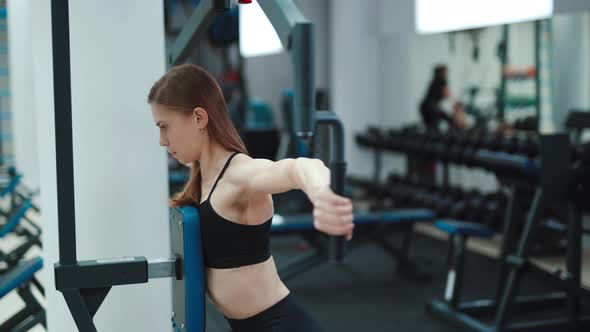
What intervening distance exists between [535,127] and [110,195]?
4.25 metres

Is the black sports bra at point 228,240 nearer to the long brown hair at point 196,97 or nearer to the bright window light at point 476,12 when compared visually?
the long brown hair at point 196,97

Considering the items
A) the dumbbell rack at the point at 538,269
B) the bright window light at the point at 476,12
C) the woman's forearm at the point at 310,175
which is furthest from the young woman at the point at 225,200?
the bright window light at the point at 476,12

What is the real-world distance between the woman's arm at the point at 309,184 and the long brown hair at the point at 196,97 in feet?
0.28

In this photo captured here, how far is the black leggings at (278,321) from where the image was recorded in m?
1.47

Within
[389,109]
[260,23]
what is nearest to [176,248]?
[260,23]

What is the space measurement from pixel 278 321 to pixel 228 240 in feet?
0.67

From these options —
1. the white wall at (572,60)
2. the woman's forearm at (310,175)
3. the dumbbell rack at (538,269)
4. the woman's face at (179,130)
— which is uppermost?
the white wall at (572,60)

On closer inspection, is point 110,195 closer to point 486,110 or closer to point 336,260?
point 336,260

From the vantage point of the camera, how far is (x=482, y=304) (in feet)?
12.2

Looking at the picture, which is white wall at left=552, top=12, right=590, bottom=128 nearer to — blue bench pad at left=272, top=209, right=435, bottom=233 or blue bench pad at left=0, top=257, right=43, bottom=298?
blue bench pad at left=272, top=209, right=435, bottom=233

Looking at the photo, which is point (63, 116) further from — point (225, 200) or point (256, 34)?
point (256, 34)

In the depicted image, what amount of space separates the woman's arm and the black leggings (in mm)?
272

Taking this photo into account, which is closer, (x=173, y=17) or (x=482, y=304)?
(x=482, y=304)

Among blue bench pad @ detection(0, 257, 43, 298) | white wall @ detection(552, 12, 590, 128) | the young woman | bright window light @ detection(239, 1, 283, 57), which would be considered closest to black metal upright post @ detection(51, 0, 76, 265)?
the young woman
